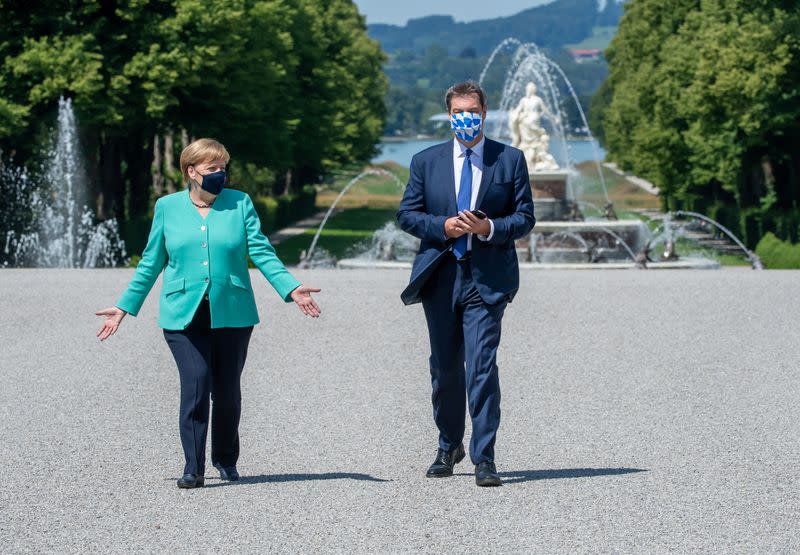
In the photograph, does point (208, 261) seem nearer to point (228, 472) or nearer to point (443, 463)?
point (228, 472)

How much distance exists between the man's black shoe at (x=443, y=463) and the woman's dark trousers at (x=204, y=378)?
3.18 feet

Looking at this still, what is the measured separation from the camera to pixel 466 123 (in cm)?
831

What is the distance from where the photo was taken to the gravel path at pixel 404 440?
746cm

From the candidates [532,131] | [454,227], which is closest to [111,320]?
[454,227]

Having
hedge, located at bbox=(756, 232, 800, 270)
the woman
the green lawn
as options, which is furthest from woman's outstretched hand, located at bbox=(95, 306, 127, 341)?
the green lawn

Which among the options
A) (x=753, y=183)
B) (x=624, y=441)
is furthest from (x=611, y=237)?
(x=624, y=441)

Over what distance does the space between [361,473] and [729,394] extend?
12.9 feet

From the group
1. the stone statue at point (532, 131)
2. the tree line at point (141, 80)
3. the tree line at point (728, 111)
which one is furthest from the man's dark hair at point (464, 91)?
the tree line at point (728, 111)

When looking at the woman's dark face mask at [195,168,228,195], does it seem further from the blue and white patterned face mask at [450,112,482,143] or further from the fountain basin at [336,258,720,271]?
the fountain basin at [336,258,720,271]

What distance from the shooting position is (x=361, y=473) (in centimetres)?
894

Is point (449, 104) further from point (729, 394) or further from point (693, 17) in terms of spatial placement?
point (693, 17)

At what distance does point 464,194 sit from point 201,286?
1.31 m

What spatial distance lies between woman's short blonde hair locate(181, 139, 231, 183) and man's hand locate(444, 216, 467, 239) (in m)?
1.05

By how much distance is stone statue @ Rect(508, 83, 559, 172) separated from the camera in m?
39.5
